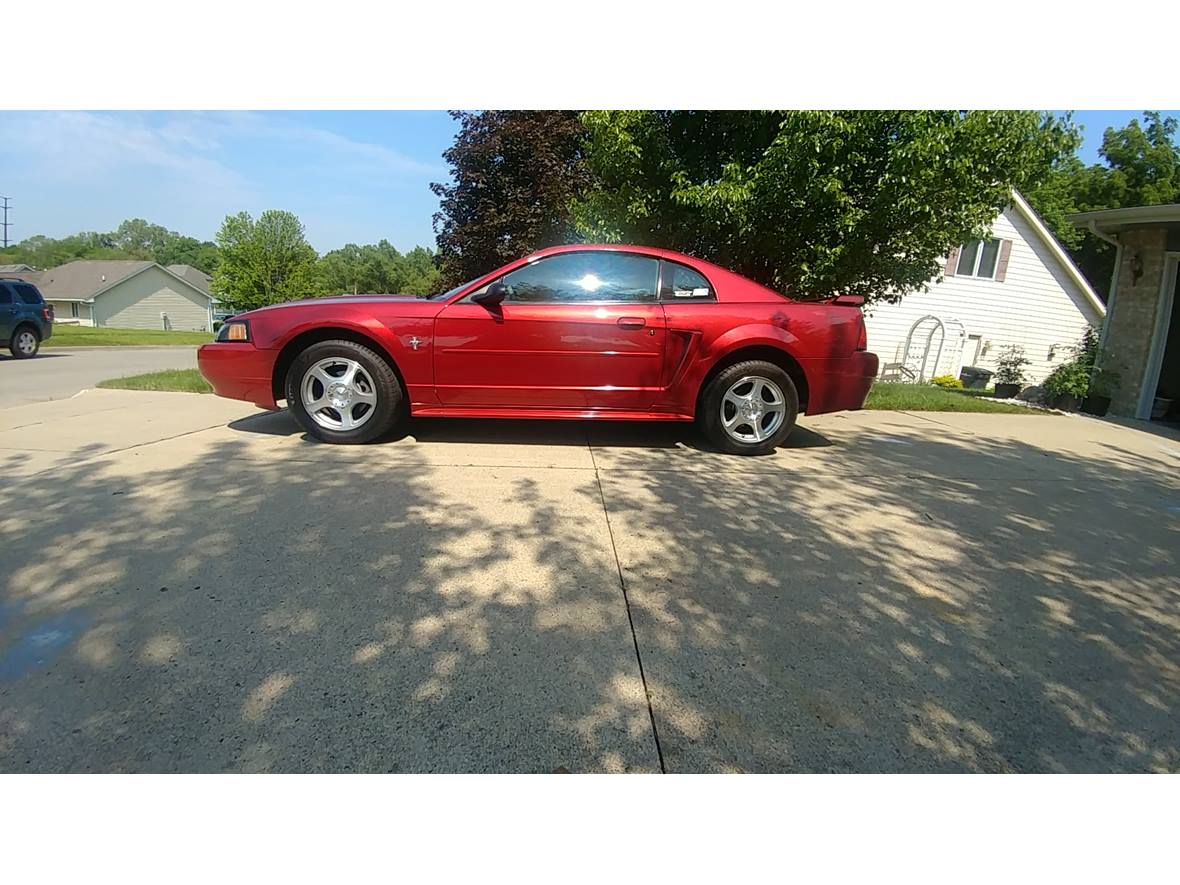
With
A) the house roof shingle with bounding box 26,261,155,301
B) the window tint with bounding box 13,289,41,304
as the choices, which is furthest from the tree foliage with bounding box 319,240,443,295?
the window tint with bounding box 13,289,41,304

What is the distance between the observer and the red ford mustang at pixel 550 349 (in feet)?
14.5

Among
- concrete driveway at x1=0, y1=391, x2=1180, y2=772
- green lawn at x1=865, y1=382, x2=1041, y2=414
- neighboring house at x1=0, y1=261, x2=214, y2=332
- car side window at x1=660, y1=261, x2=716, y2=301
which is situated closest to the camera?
concrete driveway at x1=0, y1=391, x2=1180, y2=772

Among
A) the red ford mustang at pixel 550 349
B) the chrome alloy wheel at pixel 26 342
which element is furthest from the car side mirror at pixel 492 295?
the chrome alloy wheel at pixel 26 342

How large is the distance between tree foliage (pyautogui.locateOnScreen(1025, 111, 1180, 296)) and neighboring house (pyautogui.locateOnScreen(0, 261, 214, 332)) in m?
65.0

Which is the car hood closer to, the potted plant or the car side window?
Answer: the car side window

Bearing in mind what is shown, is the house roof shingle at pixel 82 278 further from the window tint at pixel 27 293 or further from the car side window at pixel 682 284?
the car side window at pixel 682 284

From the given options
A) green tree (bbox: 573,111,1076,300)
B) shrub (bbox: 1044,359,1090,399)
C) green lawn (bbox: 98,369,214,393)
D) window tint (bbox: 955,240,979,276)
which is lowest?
green lawn (bbox: 98,369,214,393)

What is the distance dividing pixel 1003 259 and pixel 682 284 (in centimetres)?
1688

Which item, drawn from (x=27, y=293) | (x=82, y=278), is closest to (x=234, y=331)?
(x=27, y=293)

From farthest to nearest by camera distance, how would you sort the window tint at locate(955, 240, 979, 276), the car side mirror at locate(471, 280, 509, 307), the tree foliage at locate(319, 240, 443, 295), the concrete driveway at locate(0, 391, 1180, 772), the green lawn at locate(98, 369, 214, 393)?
the tree foliage at locate(319, 240, 443, 295) → the window tint at locate(955, 240, 979, 276) → the green lawn at locate(98, 369, 214, 393) → the car side mirror at locate(471, 280, 509, 307) → the concrete driveway at locate(0, 391, 1180, 772)

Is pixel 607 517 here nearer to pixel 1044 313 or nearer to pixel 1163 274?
pixel 1163 274

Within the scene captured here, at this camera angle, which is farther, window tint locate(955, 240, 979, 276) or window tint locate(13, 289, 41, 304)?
window tint locate(955, 240, 979, 276)

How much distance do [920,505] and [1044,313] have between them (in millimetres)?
18161

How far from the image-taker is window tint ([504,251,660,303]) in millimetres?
4516
